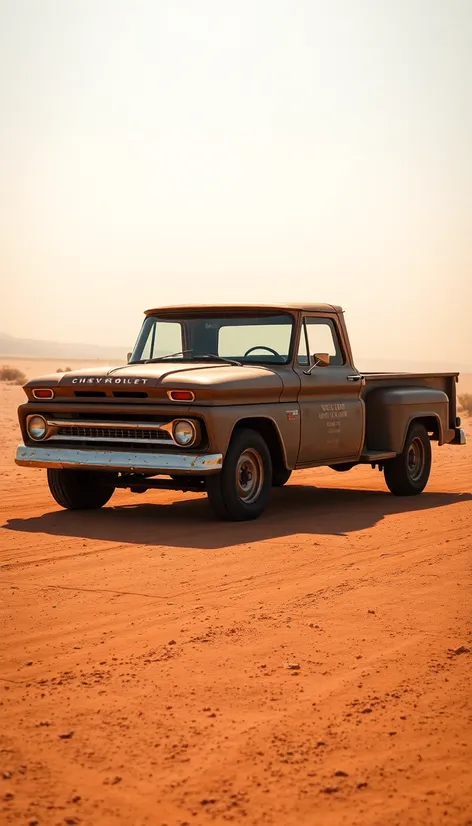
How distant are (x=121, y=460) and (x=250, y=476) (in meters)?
1.19

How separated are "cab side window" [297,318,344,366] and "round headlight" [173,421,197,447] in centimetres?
179

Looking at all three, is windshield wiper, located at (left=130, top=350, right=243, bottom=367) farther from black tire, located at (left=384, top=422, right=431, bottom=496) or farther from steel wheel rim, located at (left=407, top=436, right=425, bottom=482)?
steel wheel rim, located at (left=407, top=436, right=425, bottom=482)

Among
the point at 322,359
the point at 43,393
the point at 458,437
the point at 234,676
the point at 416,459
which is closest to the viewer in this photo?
the point at 234,676

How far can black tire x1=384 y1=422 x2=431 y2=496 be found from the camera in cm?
1252

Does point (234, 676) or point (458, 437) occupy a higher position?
point (234, 676)

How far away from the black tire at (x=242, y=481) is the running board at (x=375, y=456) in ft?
5.68

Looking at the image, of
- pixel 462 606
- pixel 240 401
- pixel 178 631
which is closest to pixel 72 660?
pixel 178 631

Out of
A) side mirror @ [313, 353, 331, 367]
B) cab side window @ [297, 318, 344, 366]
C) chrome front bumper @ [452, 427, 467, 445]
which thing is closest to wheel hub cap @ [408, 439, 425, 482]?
chrome front bumper @ [452, 427, 467, 445]

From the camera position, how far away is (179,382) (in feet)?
31.5

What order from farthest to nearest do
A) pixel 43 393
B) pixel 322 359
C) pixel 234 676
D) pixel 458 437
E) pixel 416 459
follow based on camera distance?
1. pixel 458 437
2. pixel 416 459
3. pixel 322 359
4. pixel 43 393
5. pixel 234 676

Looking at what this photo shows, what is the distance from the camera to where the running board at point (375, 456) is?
11.8 m

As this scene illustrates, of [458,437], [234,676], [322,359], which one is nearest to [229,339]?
[322,359]

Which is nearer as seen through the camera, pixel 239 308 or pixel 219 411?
pixel 219 411

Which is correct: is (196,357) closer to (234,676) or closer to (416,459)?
(416,459)
